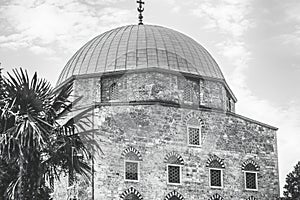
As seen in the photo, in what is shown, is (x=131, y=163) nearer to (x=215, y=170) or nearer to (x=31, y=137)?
(x=215, y=170)

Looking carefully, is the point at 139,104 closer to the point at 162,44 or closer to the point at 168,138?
the point at 168,138

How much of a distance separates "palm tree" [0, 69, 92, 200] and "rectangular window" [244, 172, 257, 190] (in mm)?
10360

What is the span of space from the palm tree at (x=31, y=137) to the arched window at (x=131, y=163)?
6.16 m

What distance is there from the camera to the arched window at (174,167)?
23.1 metres

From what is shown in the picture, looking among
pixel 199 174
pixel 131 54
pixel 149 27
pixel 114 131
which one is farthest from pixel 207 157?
pixel 149 27

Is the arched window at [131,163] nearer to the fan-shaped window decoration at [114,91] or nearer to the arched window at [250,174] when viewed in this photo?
the fan-shaped window decoration at [114,91]

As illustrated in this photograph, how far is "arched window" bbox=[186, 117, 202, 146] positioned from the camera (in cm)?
2394

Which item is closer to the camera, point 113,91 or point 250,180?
point 250,180

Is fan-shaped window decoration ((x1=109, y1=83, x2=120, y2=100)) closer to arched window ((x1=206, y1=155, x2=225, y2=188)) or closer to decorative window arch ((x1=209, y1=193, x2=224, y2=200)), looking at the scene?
arched window ((x1=206, y1=155, x2=225, y2=188))

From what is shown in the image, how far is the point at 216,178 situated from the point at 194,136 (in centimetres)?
201

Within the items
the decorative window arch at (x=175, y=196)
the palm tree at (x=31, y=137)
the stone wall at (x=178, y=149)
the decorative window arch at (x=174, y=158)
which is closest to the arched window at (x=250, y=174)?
the stone wall at (x=178, y=149)

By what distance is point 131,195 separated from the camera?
22.2 m

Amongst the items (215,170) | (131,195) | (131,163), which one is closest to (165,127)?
(131,163)

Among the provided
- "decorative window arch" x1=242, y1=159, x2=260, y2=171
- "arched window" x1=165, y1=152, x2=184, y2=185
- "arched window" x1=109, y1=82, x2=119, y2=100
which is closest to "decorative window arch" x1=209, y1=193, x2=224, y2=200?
"arched window" x1=165, y1=152, x2=184, y2=185
